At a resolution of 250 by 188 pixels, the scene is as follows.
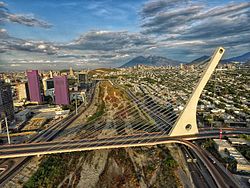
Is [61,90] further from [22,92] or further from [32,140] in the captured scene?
[32,140]

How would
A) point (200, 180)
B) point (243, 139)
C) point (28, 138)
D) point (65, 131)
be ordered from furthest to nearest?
point (65, 131), point (28, 138), point (243, 139), point (200, 180)

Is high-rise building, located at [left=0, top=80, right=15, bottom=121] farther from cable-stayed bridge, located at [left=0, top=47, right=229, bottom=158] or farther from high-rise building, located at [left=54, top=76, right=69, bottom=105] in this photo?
cable-stayed bridge, located at [left=0, top=47, right=229, bottom=158]

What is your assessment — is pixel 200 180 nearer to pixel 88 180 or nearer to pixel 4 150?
pixel 88 180

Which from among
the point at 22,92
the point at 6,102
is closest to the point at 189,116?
the point at 6,102

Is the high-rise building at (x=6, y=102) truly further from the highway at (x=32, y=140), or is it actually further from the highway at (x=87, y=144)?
the highway at (x=87, y=144)

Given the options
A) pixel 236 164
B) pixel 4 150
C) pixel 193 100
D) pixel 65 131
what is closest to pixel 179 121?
pixel 193 100

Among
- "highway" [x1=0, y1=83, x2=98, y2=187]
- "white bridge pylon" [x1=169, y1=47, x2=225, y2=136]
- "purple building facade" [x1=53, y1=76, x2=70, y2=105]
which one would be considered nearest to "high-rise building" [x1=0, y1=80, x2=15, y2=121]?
"highway" [x1=0, y1=83, x2=98, y2=187]

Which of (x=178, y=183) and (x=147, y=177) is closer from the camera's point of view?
(x=178, y=183)
